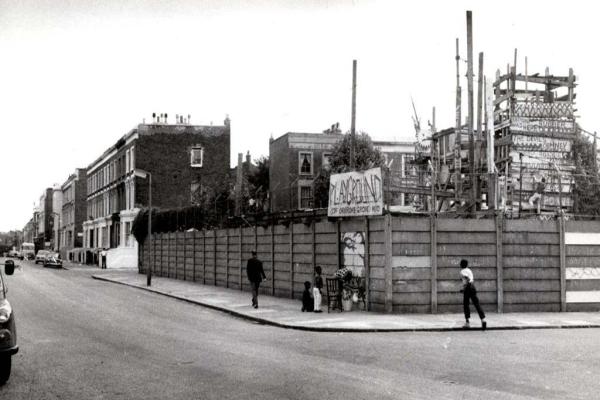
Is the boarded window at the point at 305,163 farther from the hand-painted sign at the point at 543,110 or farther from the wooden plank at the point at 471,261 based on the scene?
the wooden plank at the point at 471,261

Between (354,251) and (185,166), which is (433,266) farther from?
(185,166)

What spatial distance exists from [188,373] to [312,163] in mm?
49319

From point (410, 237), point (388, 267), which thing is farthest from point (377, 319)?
point (410, 237)

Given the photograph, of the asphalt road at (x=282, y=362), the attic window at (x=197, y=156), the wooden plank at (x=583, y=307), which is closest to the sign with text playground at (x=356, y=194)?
the asphalt road at (x=282, y=362)

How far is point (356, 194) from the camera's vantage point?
21391mm

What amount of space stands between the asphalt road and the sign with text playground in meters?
5.57

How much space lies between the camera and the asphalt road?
8531 millimetres

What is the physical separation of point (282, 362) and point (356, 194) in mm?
11164

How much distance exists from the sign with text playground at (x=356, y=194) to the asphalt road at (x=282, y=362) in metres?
5.57

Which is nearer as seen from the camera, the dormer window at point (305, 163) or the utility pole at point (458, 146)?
the utility pole at point (458, 146)

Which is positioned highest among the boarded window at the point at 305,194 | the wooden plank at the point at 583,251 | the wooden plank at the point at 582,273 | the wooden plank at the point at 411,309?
the boarded window at the point at 305,194

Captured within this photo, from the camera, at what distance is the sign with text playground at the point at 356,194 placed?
2039 cm

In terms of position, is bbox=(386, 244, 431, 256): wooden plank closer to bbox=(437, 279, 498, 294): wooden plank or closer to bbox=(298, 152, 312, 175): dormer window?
bbox=(437, 279, 498, 294): wooden plank

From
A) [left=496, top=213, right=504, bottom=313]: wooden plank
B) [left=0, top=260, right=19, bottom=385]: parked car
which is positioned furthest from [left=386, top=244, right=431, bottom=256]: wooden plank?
[left=0, top=260, right=19, bottom=385]: parked car
